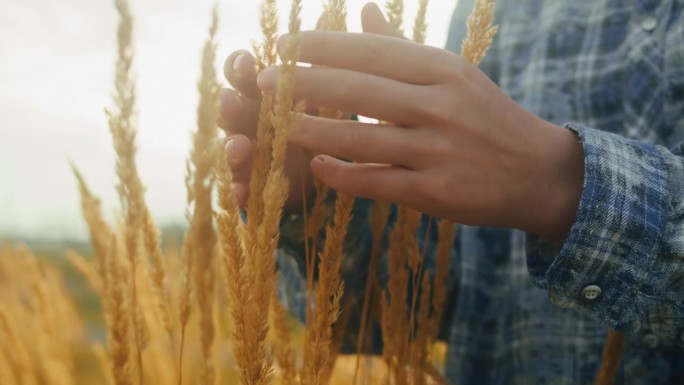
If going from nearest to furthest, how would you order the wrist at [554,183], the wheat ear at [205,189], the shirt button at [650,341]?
the wheat ear at [205,189]
the wrist at [554,183]
the shirt button at [650,341]

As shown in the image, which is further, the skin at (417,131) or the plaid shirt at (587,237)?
the plaid shirt at (587,237)

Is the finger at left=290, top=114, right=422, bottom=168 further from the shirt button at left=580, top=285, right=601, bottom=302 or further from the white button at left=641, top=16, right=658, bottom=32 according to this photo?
the white button at left=641, top=16, right=658, bottom=32

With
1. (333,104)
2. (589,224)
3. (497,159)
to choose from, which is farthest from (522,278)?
(333,104)

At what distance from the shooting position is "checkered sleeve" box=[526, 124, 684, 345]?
0.83 m

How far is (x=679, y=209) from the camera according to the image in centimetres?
87

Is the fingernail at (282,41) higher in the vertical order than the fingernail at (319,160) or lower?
higher

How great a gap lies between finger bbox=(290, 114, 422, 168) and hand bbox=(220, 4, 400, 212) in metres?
0.10

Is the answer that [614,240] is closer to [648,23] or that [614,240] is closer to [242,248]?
[242,248]

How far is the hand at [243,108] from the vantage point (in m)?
0.83

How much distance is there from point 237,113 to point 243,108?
0.02m

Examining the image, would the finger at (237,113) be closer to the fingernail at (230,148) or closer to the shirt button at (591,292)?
the fingernail at (230,148)

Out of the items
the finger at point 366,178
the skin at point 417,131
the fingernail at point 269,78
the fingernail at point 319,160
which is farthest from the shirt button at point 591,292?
the fingernail at point 269,78

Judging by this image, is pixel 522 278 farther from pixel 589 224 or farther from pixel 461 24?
pixel 461 24

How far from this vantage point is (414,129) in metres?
0.76
